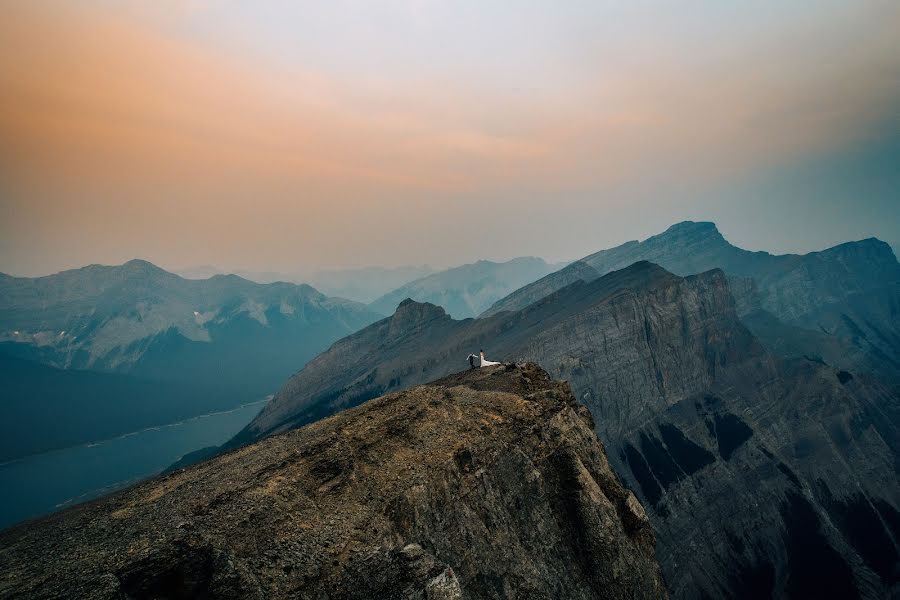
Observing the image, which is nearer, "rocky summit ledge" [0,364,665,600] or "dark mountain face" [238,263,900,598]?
"rocky summit ledge" [0,364,665,600]

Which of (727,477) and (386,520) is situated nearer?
(386,520)

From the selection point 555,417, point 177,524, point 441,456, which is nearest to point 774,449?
point 555,417

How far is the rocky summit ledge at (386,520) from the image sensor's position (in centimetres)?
2418

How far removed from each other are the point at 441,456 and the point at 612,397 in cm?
16685

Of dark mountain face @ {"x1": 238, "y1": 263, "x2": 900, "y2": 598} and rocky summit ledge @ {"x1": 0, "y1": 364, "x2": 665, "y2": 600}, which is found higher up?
rocky summit ledge @ {"x1": 0, "y1": 364, "x2": 665, "y2": 600}

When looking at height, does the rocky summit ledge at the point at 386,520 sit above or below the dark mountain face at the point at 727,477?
above

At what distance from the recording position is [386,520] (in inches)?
1230

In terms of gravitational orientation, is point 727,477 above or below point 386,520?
below

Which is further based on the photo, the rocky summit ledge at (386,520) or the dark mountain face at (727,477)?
the dark mountain face at (727,477)

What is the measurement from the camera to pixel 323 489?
32438mm

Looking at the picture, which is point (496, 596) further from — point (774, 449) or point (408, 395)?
point (774, 449)

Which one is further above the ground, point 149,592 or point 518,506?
point 149,592

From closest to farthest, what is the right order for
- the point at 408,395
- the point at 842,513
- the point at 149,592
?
the point at 149,592, the point at 408,395, the point at 842,513

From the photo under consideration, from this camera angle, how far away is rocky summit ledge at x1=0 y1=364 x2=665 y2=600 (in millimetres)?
24177
